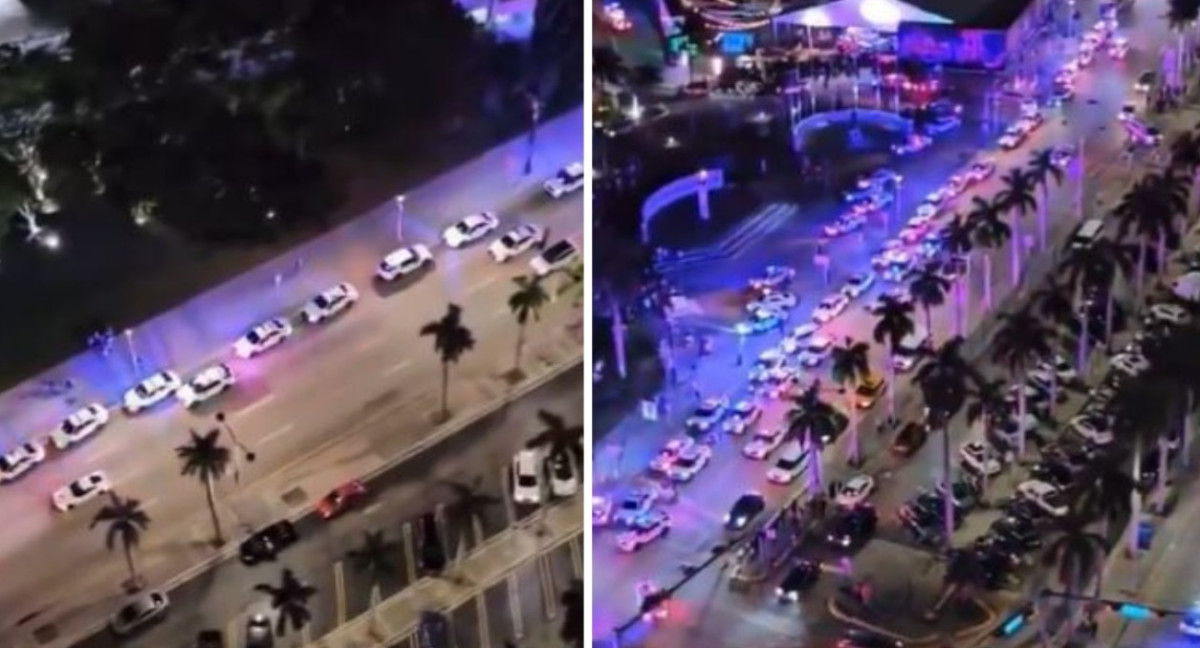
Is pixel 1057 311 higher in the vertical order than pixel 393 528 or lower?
higher

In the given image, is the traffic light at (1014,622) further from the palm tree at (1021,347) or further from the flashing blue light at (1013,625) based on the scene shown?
the palm tree at (1021,347)

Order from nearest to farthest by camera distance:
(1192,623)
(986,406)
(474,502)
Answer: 1. (1192,623)
2. (986,406)
3. (474,502)

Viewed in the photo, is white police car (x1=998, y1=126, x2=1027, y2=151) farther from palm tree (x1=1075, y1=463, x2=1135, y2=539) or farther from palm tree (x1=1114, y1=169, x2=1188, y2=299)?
palm tree (x1=1075, y1=463, x2=1135, y2=539)

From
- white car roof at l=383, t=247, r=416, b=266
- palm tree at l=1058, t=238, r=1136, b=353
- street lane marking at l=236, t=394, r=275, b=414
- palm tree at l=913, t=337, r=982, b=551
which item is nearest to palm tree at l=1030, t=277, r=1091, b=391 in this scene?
palm tree at l=1058, t=238, r=1136, b=353

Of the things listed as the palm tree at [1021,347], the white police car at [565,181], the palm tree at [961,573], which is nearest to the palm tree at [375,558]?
the white police car at [565,181]

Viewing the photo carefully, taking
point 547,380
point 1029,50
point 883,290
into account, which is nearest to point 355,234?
point 547,380

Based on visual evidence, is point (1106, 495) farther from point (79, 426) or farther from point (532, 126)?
point (79, 426)

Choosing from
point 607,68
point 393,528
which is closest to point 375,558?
point 393,528
